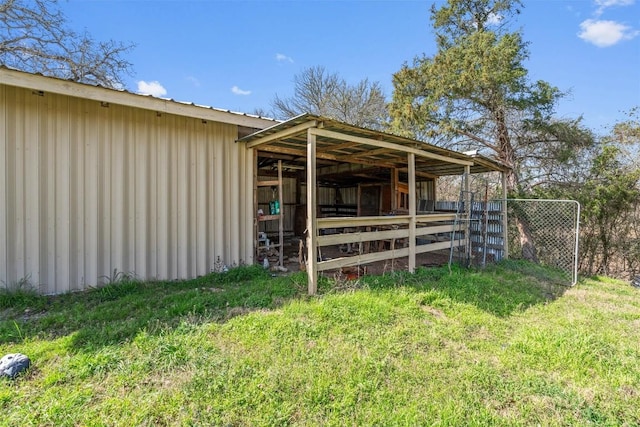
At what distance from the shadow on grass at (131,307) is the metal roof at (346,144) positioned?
209cm

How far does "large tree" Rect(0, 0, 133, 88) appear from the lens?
7422 millimetres

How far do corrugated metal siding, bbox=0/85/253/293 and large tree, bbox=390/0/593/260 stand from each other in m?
6.74

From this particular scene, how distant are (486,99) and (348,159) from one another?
522 centimetres

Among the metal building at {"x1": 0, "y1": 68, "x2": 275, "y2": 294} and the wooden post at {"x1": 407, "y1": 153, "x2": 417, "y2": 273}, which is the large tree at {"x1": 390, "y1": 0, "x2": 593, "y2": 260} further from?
the metal building at {"x1": 0, "y1": 68, "x2": 275, "y2": 294}

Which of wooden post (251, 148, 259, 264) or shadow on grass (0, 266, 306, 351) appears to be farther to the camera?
wooden post (251, 148, 259, 264)

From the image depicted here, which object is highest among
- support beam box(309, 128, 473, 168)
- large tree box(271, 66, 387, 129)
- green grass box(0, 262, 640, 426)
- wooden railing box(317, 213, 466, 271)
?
large tree box(271, 66, 387, 129)

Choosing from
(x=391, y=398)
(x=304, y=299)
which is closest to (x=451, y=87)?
(x=304, y=299)

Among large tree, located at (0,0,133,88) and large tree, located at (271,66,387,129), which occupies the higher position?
large tree, located at (271,66,387,129)

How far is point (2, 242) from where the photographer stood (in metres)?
3.33

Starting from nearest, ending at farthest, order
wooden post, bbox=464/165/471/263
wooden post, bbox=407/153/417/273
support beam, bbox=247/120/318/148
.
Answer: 1. support beam, bbox=247/120/318/148
2. wooden post, bbox=407/153/417/273
3. wooden post, bbox=464/165/471/263

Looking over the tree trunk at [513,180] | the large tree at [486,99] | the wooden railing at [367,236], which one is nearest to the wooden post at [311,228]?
the wooden railing at [367,236]

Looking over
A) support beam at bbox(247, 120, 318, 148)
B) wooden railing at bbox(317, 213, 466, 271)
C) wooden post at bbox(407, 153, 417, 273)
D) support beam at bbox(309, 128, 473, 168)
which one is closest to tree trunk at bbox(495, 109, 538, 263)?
wooden railing at bbox(317, 213, 466, 271)

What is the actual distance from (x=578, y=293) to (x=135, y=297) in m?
6.29

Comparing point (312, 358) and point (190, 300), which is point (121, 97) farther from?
point (312, 358)
